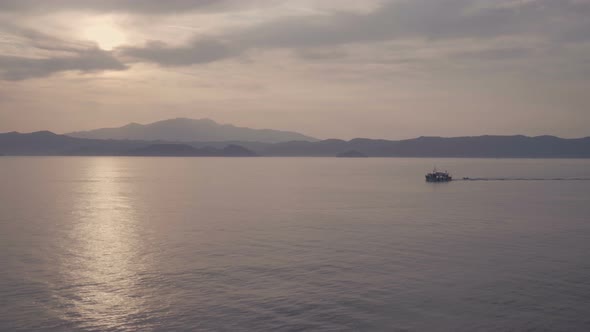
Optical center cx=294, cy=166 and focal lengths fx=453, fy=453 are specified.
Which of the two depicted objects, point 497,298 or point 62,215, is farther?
point 62,215

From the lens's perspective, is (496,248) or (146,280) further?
(496,248)

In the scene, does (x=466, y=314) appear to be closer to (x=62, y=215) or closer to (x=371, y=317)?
(x=371, y=317)

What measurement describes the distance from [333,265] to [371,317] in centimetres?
1158

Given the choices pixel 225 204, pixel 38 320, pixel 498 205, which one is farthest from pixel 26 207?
pixel 498 205

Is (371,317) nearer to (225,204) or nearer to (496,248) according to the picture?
(496,248)

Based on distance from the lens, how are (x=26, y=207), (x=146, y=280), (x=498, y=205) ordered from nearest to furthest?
(x=146, y=280)
(x=26, y=207)
(x=498, y=205)

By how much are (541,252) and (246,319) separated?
32208 millimetres

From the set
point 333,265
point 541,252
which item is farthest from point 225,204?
point 541,252

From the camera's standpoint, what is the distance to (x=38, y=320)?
1046 inches

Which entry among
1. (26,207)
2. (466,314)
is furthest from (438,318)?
(26,207)

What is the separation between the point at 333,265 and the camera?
39.0 metres

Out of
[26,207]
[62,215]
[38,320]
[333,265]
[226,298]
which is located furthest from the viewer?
[26,207]

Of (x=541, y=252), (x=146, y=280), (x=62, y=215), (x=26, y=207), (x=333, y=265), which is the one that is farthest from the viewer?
(x=26, y=207)

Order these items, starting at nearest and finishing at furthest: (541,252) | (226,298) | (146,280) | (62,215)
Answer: (226,298) < (146,280) < (541,252) < (62,215)
